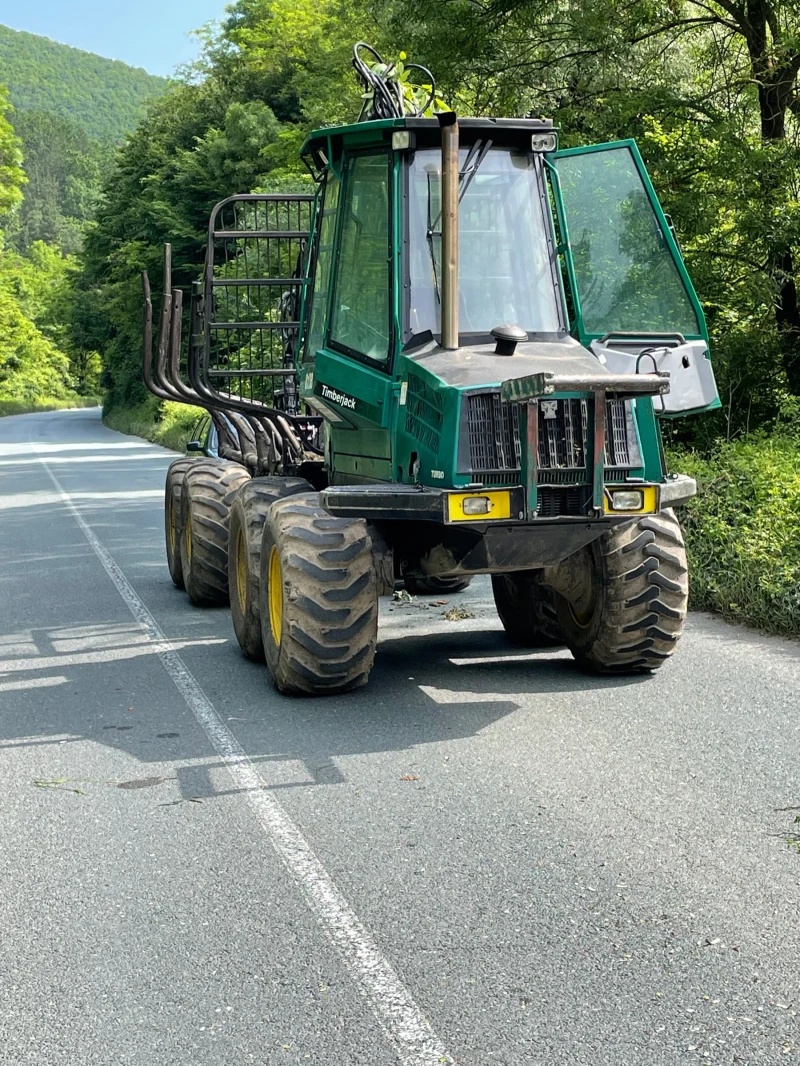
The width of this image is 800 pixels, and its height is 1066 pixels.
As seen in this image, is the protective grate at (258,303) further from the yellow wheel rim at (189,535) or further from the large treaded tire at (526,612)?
the large treaded tire at (526,612)

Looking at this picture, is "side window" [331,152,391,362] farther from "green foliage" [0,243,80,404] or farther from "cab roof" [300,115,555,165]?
"green foliage" [0,243,80,404]

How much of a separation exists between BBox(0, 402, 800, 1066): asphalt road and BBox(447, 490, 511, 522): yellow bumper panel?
42.3 inches

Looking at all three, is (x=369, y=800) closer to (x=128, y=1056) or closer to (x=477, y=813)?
(x=477, y=813)

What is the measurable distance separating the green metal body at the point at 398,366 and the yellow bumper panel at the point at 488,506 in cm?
8

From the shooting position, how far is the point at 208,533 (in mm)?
11547

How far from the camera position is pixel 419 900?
5.06m

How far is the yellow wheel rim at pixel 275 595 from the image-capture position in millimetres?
8305

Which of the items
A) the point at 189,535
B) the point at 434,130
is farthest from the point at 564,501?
the point at 189,535

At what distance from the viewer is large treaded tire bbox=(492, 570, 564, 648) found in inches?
368

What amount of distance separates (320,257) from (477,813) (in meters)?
4.33

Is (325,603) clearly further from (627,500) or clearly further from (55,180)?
(55,180)

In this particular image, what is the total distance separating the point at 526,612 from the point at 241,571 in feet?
6.31

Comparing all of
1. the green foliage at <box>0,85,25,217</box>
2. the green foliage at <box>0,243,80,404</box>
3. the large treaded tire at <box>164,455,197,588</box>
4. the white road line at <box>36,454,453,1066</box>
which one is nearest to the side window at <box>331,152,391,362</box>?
the white road line at <box>36,454,453,1066</box>

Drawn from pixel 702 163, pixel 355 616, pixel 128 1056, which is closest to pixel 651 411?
pixel 355 616
